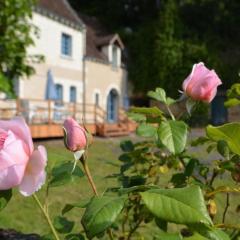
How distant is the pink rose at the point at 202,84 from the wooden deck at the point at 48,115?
14.8 meters

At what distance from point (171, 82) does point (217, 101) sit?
3752mm

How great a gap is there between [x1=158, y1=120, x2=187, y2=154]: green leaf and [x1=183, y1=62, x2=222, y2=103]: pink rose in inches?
4.0

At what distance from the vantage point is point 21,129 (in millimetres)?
1039

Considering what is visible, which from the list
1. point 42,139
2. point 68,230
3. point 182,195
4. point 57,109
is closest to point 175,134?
point 182,195

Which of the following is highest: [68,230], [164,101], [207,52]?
[207,52]

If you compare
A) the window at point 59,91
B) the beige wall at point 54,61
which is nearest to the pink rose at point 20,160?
the beige wall at point 54,61

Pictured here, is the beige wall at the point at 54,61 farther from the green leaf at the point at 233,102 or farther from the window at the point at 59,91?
the green leaf at the point at 233,102

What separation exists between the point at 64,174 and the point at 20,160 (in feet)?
1.16

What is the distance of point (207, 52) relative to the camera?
30.3m

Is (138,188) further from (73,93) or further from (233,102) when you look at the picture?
(73,93)

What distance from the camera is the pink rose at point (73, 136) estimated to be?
44.7 inches

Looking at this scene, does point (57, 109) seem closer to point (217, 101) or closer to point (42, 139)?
point (42, 139)

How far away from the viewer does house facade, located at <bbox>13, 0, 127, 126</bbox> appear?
22516mm

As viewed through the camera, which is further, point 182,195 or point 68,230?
point 68,230
